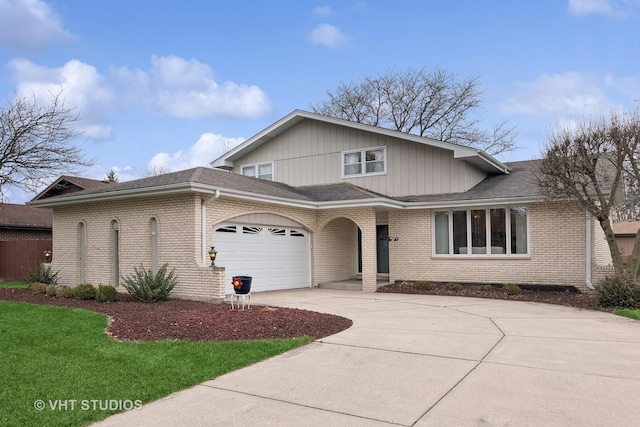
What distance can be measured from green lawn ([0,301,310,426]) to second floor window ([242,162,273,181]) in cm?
1264

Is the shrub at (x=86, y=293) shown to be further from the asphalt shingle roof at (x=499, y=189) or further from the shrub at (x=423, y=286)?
the asphalt shingle roof at (x=499, y=189)

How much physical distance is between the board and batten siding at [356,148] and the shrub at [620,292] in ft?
19.3

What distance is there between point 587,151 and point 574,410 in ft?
30.6

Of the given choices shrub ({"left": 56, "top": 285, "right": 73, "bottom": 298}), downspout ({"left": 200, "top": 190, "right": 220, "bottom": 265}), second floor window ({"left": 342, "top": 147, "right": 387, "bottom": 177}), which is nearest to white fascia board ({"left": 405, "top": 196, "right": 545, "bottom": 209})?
second floor window ({"left": 342, "top": 147, "right": 387, "bottom": 177})

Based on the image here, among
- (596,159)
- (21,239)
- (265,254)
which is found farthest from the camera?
(21,239)

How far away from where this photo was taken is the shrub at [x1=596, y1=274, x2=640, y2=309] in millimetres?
11180

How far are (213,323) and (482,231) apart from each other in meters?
10.2

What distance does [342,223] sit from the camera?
18500 mm

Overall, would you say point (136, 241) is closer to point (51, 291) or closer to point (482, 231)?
point (51, 291)

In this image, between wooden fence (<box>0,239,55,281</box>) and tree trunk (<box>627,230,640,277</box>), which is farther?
wooden fence (<box>0,239,55,281</box>)

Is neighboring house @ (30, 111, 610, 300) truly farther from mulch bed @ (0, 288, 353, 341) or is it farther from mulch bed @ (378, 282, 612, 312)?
mulch bed @ (0, 288, 353, 341)

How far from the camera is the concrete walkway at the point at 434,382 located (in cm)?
455

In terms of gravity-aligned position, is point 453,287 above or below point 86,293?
below

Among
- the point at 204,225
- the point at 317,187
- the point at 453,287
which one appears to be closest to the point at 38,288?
the point at 204,225
